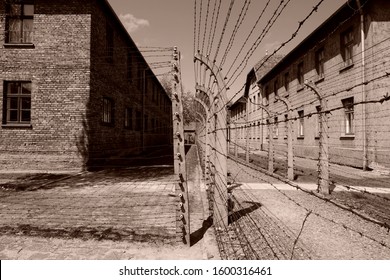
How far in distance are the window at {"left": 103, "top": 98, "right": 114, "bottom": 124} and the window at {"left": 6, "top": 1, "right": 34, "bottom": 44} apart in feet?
12.2

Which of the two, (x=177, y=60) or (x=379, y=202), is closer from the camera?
(x=177, y=60)

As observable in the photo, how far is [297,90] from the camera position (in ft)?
56.3

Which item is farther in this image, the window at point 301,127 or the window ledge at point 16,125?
the window at point 301,127

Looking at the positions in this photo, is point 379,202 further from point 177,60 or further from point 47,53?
point 47,53

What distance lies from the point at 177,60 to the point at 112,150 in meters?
9.56

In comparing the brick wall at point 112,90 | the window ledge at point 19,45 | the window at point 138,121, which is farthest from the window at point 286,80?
the window ledge at point 19,45

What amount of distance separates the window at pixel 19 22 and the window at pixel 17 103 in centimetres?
180

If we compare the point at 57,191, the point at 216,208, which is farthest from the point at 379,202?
the point at 57,191

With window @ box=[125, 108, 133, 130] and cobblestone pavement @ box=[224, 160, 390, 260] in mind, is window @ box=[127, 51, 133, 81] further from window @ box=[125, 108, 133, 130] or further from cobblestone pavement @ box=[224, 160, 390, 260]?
cobblestone pavement @ box=[224, 160, 390, 260]

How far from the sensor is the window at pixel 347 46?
12293mm

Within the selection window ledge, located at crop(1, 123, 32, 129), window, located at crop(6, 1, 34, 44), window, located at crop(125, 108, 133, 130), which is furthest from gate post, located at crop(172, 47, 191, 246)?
window, located at crop(125, 108, 133, 130)

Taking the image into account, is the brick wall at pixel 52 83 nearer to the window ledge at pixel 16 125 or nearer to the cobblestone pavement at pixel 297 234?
the window ledge at pixel 16 125

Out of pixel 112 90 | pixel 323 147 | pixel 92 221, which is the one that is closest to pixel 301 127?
pixel 112 90
